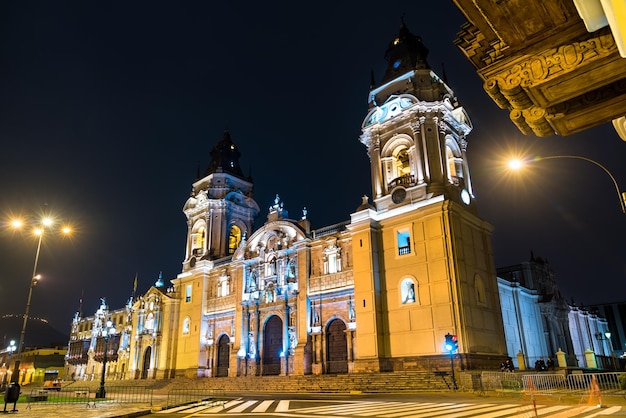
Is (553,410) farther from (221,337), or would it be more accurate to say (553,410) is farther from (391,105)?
(221,337)

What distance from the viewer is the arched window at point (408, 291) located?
103 ft

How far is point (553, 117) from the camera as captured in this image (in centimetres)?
734

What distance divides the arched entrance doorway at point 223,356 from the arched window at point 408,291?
20180 mm

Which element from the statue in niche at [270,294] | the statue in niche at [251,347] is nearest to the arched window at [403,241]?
the statue in niche at [270,294]

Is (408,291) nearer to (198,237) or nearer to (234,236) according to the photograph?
(234,236)

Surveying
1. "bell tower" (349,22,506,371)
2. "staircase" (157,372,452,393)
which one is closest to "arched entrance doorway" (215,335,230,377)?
"staircase" (157,372,452,393)

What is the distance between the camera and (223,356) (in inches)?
1753

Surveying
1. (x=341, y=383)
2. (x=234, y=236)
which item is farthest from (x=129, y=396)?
(x=234, y=236)

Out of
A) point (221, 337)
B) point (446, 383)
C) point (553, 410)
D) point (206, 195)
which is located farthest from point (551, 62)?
point (206, 195)

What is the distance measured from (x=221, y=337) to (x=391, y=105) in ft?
89.5

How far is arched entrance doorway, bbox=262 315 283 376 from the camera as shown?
39219 mm

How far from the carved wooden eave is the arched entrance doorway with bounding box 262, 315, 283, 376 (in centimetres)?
3517

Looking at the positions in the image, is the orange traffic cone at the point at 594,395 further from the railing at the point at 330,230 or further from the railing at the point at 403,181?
the railing at the point at 330,230

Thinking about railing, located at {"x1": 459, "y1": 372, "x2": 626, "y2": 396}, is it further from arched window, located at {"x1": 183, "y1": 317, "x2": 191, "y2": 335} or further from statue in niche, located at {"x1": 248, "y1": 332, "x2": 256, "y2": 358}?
arched window, located at {"x1": 183, "y1": 317, "x2": 191, "y2": 335}
